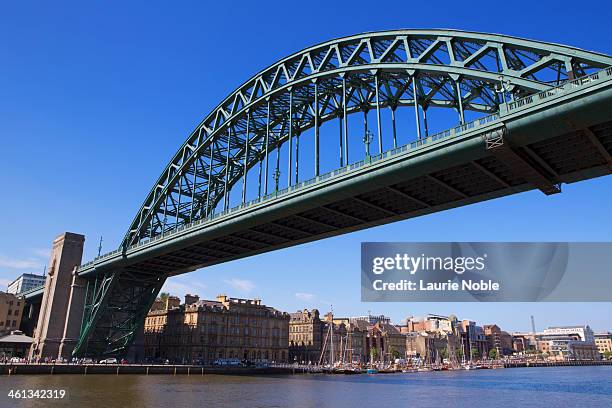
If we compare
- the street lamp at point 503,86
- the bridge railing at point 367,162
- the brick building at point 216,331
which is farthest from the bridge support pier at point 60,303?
the street lamp at point 503,86

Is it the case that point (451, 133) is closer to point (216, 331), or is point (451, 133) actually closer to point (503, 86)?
point (503, 86)

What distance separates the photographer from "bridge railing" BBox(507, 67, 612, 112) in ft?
97.5

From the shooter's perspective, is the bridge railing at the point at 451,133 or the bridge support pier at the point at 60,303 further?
the bridge support pier at the point at 60,303

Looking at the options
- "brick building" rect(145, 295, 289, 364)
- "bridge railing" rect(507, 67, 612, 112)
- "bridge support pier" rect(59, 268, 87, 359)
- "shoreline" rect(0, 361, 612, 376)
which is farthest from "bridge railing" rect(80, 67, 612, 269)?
"brick building" rect(145, 295, 289, 364)

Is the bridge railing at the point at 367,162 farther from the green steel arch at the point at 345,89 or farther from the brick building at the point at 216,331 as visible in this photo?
the brick building at the point at 216,331

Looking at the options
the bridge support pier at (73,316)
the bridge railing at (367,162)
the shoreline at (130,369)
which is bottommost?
the shoreline at (130,369)

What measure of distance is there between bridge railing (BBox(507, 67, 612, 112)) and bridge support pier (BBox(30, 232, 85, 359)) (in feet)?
228

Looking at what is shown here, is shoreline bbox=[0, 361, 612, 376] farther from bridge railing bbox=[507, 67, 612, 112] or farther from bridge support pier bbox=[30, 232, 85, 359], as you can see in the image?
bridge railing bbox=[507, 67, 612, 112]

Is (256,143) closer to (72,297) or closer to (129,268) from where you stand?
(129,268)

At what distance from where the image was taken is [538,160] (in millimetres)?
36531

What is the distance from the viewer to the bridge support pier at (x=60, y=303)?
7669cm

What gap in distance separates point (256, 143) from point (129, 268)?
28.3m

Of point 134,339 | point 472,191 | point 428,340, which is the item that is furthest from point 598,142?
point 428,340

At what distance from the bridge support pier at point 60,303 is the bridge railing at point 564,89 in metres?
69.5
